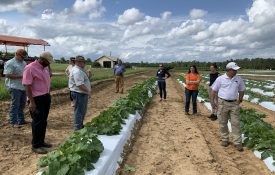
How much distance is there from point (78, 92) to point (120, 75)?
10.8 metres

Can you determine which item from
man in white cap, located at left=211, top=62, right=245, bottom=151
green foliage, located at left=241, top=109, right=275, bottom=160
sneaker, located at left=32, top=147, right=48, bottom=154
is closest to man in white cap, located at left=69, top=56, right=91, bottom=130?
sneaker, located at left=32, top=147, right=48, bottom=154

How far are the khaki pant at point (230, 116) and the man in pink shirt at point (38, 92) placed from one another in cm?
357

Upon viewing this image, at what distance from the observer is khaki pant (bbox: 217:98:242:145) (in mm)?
7473

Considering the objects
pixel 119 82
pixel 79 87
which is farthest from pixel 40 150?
pixel 119 82

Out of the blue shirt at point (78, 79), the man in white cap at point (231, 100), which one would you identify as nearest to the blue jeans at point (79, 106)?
the blue shirt at point (78, 79)

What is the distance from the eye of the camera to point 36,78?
642 cm

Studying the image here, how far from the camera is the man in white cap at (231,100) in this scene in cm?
748

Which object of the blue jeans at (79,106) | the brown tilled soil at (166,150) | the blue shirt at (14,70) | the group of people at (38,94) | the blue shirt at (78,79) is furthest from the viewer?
the blue shirt at (14,70)

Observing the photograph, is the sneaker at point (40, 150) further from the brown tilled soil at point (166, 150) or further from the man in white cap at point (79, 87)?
the man in white cap at point (79, 87)

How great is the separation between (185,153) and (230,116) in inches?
55.6

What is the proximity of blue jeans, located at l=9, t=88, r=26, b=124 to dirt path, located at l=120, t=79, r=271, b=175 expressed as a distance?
2902 mm

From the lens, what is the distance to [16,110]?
8609 mm

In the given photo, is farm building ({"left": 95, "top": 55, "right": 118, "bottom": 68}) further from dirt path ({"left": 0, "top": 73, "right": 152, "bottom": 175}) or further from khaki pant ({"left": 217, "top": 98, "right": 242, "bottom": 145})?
khaki pant ({"left": 217, "top": 98, "right": 242, "bottom": 145})

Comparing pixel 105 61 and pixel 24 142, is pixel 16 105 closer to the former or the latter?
pixel 24 142
